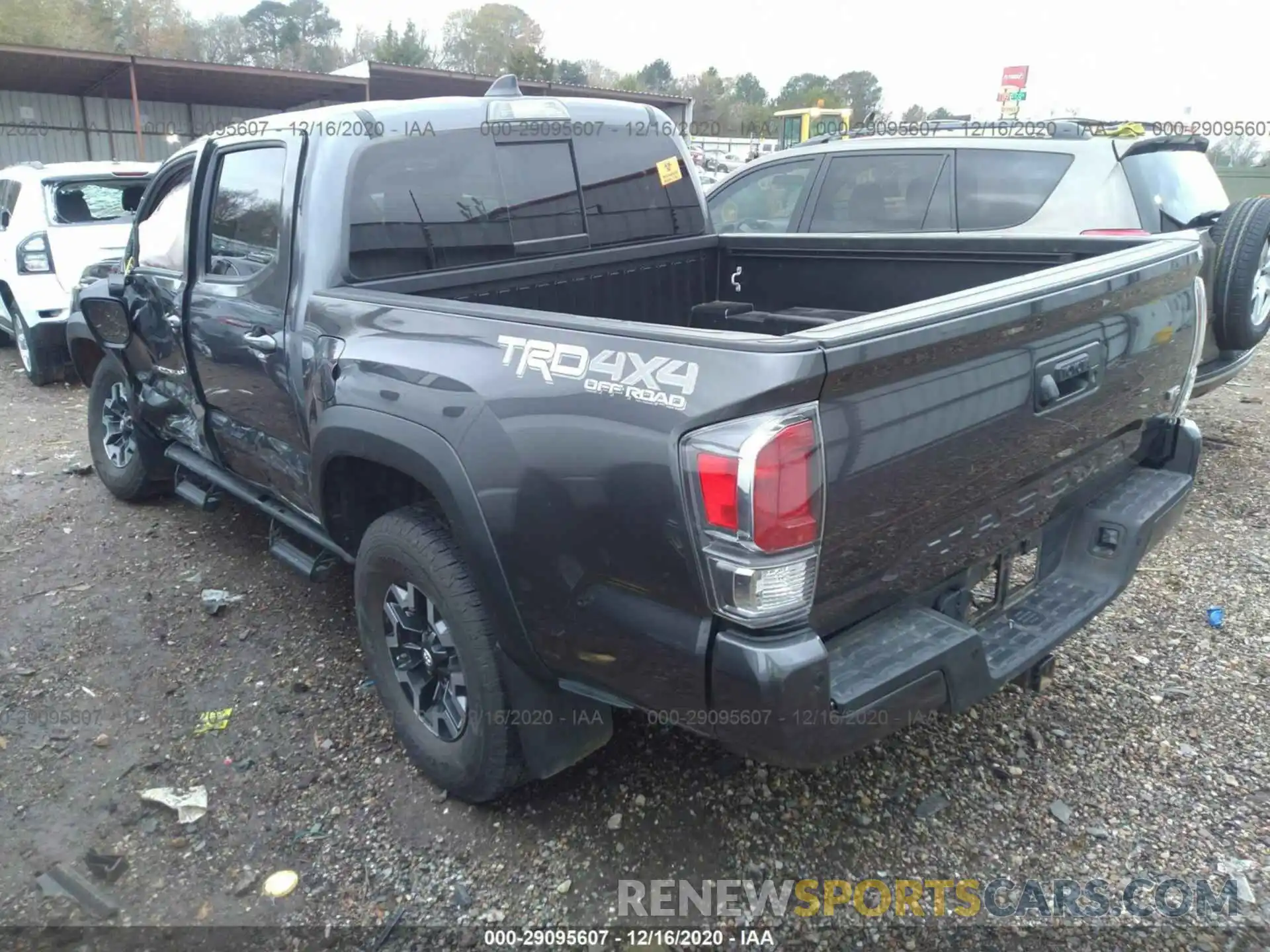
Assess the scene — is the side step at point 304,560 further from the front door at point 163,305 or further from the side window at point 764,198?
the side window at point 764,198

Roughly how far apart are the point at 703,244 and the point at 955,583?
2.13m

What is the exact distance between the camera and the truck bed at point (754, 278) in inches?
122

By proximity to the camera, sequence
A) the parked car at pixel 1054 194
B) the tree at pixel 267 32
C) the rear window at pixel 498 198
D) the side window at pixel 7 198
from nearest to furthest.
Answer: the rear window at pixel 498 198, the parked car at pixel 1054 194, the side window at pixel 7 198, the tree at pixel 267 32

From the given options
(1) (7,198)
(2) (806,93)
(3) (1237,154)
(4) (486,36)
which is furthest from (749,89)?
(1) (7,198)

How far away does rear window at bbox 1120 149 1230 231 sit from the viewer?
4.79m

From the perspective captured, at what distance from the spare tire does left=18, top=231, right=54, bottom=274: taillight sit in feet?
27.1

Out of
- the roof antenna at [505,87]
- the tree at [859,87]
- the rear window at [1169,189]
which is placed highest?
the tree at [859,87]

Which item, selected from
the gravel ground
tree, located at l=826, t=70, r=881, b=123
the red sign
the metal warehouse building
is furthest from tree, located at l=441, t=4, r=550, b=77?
the gravel ground

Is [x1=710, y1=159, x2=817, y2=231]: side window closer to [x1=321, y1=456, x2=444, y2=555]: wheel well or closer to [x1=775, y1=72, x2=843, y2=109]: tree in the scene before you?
[x1=321, y1=456, x2=444, y2=555]: wheel well

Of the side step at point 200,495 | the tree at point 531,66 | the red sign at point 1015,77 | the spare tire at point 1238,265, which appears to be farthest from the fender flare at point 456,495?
the tree at point 531,66

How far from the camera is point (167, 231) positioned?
3959mm

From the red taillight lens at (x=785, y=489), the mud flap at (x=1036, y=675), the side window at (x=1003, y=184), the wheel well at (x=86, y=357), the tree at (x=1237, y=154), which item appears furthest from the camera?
the tree at (x=1237, y=154)

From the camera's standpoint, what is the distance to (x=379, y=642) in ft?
9.46

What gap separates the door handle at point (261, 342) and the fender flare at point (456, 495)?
679 mm
